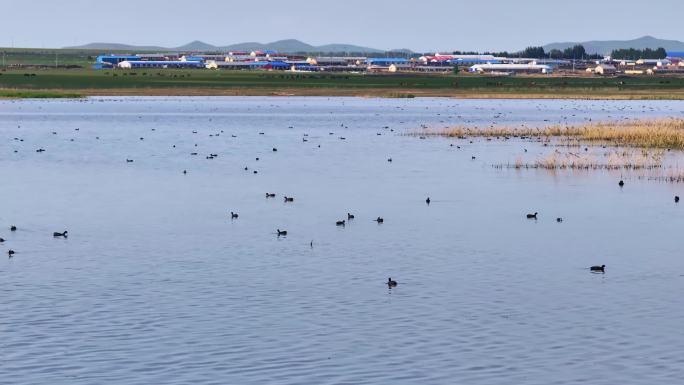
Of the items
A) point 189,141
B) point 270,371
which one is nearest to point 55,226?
point 270,371

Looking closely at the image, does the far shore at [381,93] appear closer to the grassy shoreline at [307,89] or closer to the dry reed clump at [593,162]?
the grassy shoreline at [307,89]

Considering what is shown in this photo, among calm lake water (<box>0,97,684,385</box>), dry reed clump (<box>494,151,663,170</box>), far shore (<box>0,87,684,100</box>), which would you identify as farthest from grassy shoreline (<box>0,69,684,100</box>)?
calm lake water (<box>0,97,684,385</box>)

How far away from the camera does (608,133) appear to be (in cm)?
7494

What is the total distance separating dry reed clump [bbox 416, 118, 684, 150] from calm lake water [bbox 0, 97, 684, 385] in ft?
45.1

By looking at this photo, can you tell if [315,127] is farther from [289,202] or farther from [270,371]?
[270,371]

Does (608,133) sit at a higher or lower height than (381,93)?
higher

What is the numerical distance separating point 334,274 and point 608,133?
4848 cm

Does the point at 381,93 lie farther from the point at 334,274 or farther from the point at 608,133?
the point at 334,274

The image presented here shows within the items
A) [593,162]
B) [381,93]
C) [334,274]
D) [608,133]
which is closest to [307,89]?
[381,93]

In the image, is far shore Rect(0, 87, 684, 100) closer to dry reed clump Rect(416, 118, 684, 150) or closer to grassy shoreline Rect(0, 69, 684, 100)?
grassy shoreline Rect(0, 69, 684, 100)

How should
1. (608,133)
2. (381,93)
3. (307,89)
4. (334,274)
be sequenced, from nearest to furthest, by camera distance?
(334,274)
(608,133)
(381,93)
(307,89)

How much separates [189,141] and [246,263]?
158ft

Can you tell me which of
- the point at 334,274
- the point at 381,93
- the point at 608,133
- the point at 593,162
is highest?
the point at 334,274

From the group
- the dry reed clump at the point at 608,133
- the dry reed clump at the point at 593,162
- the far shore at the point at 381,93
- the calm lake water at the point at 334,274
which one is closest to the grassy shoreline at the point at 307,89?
the far shore at the point at 381,93
